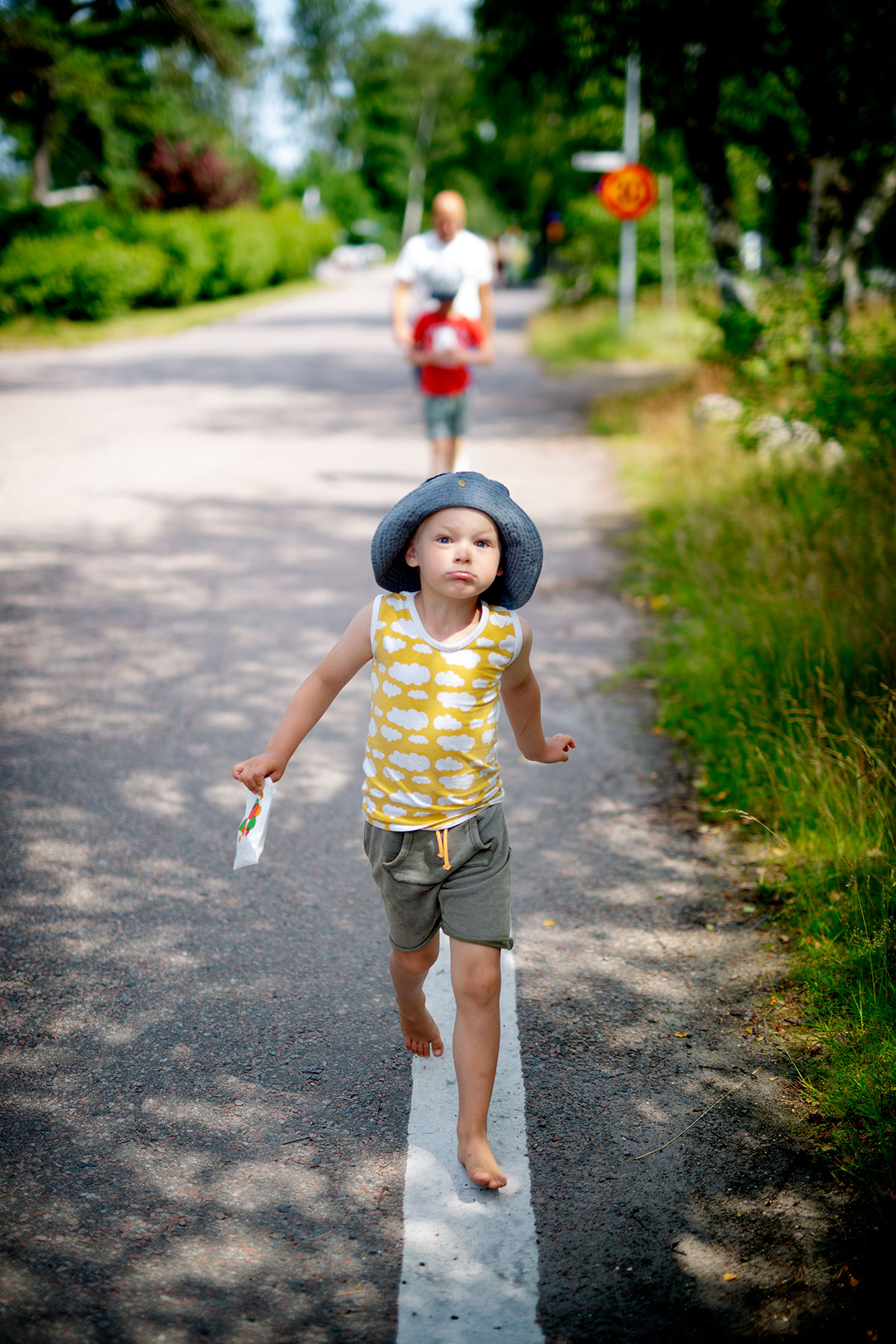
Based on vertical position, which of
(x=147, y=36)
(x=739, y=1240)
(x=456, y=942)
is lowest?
(x=739, y=1240)

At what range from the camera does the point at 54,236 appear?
86.5ft

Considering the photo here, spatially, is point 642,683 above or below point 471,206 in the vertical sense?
below

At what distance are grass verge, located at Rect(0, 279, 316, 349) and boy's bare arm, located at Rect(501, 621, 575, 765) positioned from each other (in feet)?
67.4

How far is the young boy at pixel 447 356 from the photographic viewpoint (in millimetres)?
7699

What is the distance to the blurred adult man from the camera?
7633mm

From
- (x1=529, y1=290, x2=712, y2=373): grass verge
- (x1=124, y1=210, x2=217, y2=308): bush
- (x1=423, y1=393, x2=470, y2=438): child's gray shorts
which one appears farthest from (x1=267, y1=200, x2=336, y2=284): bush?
(x1=423, y1=393, x2=470, y2=438): child's gray shorts

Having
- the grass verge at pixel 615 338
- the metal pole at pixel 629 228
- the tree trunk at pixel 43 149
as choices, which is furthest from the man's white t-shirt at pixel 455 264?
the tree trunk at pixel 43 149

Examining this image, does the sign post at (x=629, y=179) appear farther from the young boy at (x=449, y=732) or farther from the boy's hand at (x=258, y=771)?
the boy's hand at (x=258, y=771)

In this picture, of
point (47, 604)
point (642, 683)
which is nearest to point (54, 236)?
point (47, 604)

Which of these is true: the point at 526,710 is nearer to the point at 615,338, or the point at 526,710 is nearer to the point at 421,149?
the point at 615,338

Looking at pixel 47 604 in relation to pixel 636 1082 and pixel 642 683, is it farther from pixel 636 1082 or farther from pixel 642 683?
pixel 636 1082

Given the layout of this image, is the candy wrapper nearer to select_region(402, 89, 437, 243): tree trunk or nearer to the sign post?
the sign post

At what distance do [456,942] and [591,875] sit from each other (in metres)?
1.34

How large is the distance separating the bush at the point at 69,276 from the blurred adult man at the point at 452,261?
18.6m
